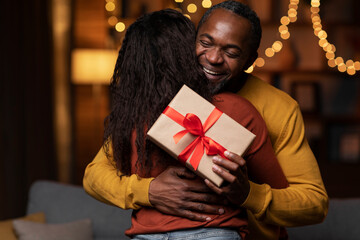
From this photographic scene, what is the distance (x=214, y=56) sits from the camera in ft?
4.91

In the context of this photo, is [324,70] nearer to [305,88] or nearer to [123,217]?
[305,88]

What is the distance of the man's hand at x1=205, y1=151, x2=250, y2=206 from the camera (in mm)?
1239

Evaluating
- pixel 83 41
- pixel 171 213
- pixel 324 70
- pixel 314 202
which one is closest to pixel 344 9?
pixel 324 70

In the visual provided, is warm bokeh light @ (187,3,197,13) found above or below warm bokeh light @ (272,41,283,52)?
above

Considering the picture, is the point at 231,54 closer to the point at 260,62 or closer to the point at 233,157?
the point at 233,157

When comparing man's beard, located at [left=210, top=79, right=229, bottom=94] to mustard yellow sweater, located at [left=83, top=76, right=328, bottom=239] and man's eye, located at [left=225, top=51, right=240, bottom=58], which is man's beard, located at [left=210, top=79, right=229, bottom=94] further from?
mustard yellow sweater, located at [left=83, top=76, right=328, bottom=239]

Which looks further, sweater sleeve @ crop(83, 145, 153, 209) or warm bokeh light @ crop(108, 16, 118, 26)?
warm bokeh light @ crop(108, 16, 118, 26)

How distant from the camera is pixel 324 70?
14.9 feet

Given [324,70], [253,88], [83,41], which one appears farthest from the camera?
[83,41]

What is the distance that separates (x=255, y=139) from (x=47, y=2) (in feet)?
10.5

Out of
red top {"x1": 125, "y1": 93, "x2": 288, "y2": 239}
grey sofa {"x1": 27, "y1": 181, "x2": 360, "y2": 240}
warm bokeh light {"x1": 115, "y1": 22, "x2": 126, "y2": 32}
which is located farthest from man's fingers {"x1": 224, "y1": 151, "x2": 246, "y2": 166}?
warm bokeh light {"x1": 115, "y1": 22, "x2": 126, "y2": 32}

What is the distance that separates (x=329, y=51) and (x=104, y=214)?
8.41ft

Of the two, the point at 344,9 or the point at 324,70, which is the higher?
the point at 344,9

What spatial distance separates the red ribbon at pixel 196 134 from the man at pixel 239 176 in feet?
0.11
